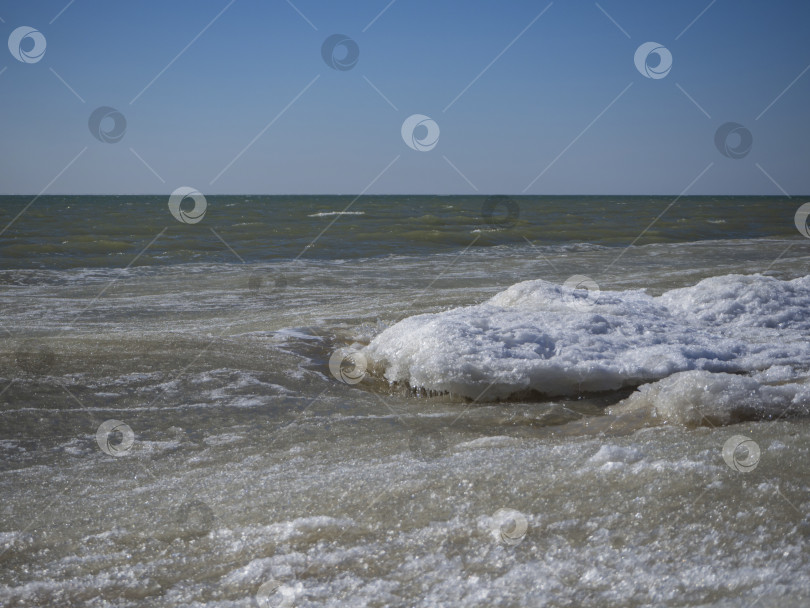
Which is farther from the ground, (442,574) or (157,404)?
(157,404)

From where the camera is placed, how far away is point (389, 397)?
4.31 meters

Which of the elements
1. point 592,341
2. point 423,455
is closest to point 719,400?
point 592,341

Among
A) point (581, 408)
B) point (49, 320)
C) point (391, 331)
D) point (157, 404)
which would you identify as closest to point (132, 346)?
point (157, 404)

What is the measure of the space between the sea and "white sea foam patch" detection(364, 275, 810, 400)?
2 cm

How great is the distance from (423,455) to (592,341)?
6.61ft

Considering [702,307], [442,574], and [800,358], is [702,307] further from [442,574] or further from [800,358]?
[442,574]

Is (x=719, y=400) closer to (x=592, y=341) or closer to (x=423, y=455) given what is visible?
(x=592, y=341)

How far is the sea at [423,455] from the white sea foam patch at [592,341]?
2 cm

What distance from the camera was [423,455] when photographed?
3.09 m

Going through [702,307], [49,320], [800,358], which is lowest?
[800,358]

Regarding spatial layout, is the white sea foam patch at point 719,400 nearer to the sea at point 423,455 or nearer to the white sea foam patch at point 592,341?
the sea at point 423,455

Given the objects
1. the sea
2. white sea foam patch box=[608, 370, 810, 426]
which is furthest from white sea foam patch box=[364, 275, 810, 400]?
white sea foam patch box=[608, 370, 810, 426]

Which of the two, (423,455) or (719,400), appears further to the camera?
(719,400)

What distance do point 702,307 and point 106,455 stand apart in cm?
456
